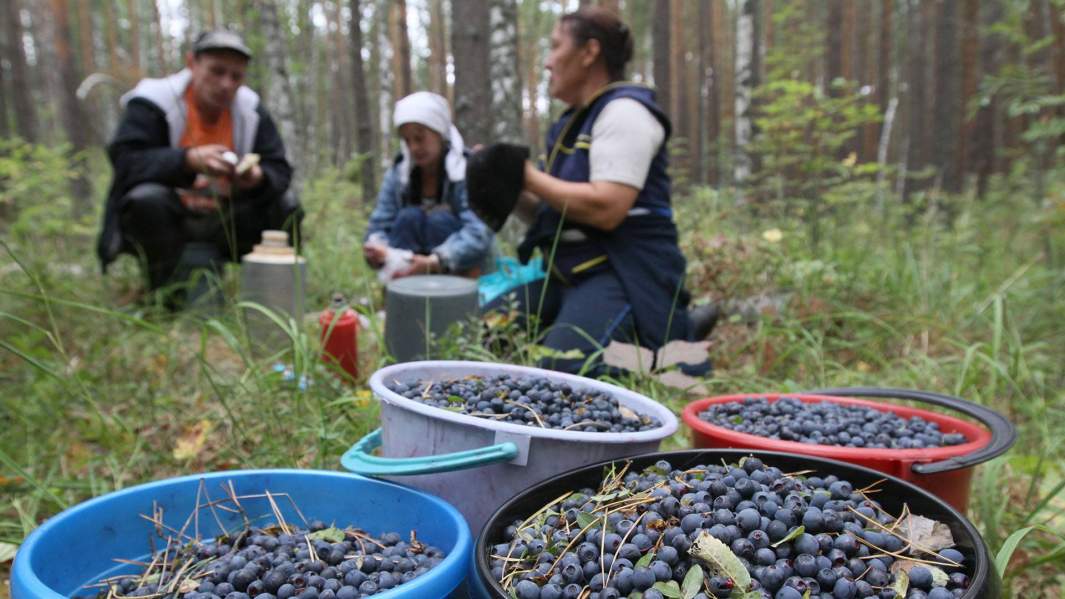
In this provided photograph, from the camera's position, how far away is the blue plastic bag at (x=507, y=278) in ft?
9.39

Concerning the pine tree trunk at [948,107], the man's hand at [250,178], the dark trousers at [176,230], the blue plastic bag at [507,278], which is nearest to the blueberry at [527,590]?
the blue plastic bag at [507,278]

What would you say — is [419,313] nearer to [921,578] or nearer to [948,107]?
[921,578]

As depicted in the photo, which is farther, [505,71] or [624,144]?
[505,71]

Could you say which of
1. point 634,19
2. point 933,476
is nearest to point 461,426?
point 933,476

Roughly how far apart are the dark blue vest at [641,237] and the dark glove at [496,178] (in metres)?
0.24

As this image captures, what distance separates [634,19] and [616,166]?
19.5m

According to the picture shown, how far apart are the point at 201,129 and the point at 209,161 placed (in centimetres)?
49

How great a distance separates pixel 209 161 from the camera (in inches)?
125

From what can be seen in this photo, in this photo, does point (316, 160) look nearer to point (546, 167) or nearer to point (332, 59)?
point (332, 59)

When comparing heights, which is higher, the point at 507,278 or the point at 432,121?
the point at 432,121

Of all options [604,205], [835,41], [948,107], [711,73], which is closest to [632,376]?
[604,205]

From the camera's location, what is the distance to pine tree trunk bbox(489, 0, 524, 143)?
4086 millimetres

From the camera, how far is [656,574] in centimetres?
83

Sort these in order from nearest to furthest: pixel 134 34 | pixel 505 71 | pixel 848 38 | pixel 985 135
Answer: pixel 505 71 → pixel 985 135 → pixel 848 38 → pixel 134 34
